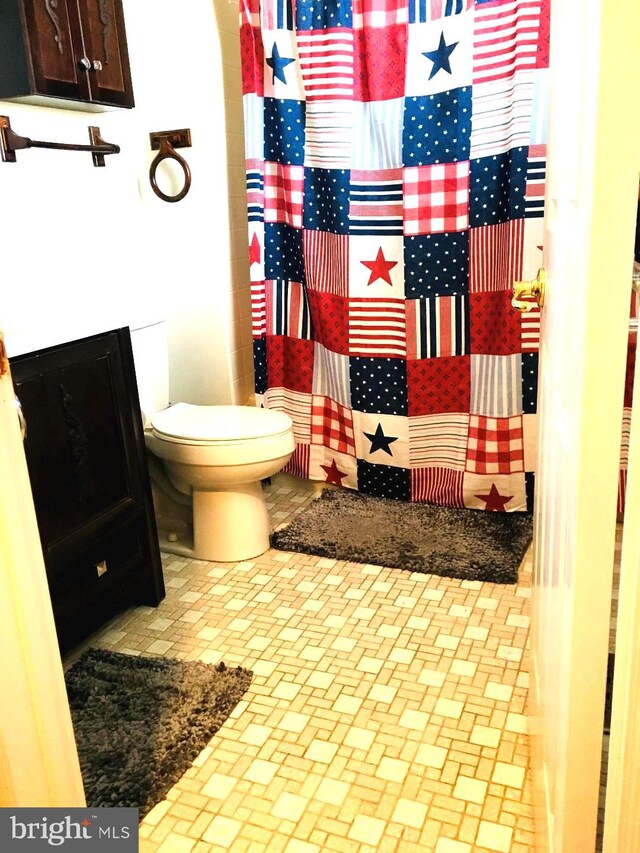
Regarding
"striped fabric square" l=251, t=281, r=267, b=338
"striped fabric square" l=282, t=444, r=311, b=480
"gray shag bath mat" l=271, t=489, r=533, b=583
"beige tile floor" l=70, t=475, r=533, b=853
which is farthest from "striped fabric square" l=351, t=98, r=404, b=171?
"beige tile floor" l=70, t=475, r=533, b=853

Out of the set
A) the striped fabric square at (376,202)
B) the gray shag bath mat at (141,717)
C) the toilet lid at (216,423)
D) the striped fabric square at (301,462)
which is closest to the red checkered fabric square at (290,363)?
the striped fabric square at (301,462)

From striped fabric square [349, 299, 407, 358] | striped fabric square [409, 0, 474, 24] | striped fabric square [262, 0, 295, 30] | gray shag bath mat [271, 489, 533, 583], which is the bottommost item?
gray shag bath mat [271, 489, 533, 583]

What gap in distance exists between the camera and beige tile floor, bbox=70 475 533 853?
4.66 feet

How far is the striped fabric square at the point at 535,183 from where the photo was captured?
2277 mm

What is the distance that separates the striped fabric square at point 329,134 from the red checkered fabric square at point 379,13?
0.25 m

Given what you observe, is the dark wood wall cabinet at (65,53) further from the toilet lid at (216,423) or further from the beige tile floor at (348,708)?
the beige tile floor at (348,708)

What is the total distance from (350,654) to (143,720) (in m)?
0.55

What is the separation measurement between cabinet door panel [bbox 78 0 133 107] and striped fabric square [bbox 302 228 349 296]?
2.52 feet

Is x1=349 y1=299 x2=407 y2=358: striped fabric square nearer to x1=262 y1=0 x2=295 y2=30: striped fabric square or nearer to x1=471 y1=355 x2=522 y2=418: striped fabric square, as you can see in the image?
x1=471 y1=355 x2=522 y2=418: striped fabric square

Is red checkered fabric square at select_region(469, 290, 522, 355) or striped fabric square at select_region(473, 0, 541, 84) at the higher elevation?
striped fabric square at select_region(473, 0, 541, 84)

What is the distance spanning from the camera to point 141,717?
1.70m

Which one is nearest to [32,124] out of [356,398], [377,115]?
[377,115]

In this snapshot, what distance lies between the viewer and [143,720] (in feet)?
5.55

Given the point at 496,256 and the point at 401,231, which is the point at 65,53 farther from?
the point at 496,256
